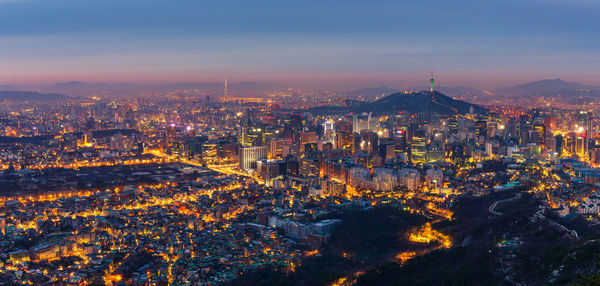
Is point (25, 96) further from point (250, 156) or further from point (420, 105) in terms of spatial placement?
point (250, 156)

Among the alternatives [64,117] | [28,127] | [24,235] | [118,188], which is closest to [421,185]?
[118,188]

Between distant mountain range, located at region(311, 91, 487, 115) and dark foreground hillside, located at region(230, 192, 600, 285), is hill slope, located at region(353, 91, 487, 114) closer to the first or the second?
distant mountain range, located at region(311, 91, 487, 115)

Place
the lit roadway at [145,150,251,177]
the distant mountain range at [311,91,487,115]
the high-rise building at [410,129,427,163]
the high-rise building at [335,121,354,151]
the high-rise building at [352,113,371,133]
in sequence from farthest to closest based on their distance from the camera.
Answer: the distant mountain range at [311,91,487,115] < the high-rise building at [352,113,371,133] < the high-rise building at [335,121,354,151] < the high-rise building at [410,129,427,163] < the lit roadway at [145,150,251,177]

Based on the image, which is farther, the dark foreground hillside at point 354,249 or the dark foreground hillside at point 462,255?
the dark foreground hillside at point 354,249

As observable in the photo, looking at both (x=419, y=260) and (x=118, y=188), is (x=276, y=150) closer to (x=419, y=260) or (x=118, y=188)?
(x=118, y=188)

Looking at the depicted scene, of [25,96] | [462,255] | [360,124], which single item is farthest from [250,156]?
[25,96]

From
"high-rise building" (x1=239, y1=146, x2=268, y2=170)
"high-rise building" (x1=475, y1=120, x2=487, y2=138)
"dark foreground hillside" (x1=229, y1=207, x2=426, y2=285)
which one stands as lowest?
"dark foreground hillside" (x1=229, y1=207, x2=426, y2=285)

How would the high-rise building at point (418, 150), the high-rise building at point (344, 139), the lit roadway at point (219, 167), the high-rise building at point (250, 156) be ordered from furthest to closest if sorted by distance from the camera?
the high-rise building at point (344, 139) < the high-rise building at point (418, 150) < the high-rise building at point (250, 156) < the lit roadway at point (219, 167)

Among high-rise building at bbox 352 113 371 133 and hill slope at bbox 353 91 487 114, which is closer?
high-rise building at bbox 352 113 371 133

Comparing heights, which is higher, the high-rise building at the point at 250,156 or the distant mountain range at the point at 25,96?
the distant mountain range at the point at 25,96

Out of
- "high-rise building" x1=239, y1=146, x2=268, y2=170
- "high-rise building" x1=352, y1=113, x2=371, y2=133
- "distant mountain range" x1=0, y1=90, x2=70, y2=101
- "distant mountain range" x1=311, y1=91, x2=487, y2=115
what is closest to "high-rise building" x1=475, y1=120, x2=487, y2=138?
"high-rise building" x1=352, y1=113, x2=371, y2=133

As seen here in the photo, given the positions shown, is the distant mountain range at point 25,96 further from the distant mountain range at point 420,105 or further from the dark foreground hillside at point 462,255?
the dark foreground hillside at point 462,255

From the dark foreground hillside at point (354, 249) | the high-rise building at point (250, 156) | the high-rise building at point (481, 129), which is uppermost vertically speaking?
the high-rise building at point (481, 129)

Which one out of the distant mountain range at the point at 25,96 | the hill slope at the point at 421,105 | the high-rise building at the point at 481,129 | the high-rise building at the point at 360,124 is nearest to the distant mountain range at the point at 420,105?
the hill slope at the point at 421,105
